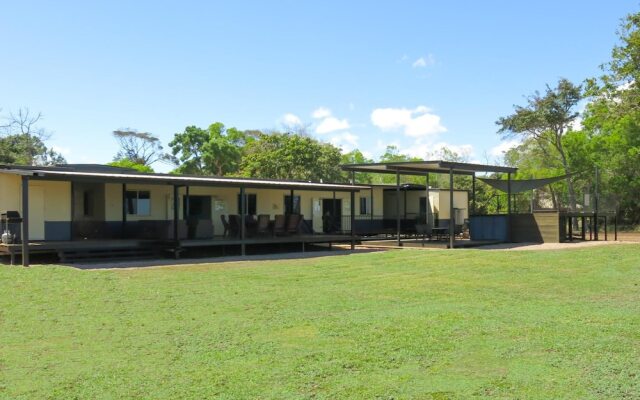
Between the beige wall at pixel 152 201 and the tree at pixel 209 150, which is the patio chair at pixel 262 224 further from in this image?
the tree at pixel 209 150

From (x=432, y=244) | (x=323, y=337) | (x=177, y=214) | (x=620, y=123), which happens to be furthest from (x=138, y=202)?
(x=620, y=123)

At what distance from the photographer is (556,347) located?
5719mm

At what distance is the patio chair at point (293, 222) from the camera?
20828 millimetres

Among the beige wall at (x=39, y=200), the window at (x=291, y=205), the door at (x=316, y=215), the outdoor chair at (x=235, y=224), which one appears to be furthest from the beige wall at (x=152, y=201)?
the door at (x=316, y=215)

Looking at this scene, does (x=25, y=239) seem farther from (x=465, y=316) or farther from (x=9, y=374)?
(x=465, y=316)

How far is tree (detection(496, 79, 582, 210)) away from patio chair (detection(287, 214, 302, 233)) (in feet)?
60.7

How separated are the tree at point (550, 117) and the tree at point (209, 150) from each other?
22770 mm

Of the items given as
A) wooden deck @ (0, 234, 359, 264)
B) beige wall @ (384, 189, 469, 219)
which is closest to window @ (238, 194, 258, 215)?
wooden deck @ (0, 234, 359, 264)

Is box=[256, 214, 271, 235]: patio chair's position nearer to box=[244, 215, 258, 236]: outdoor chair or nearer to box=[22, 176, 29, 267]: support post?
box=[244, 215, 258, 236]: outdoor chair

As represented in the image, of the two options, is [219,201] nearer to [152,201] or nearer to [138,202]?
[152,201]

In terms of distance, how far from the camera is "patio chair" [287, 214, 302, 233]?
20828 millimetres

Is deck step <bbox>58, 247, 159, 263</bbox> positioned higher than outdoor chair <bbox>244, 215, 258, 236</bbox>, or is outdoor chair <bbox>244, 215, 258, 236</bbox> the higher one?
outdoor chair <bbox>244, 215, 258, 236</bbox>

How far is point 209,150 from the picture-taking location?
49.4 metres

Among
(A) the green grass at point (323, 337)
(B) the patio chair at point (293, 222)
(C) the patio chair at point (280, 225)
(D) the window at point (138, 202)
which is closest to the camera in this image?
(A) the green grass at point (323, 337)
